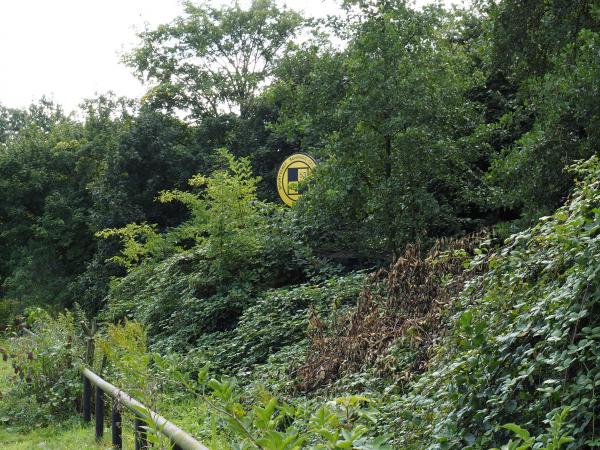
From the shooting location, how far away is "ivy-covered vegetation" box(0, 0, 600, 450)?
4.05 meters

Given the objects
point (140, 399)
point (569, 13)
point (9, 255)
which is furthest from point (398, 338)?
point (9, 255)

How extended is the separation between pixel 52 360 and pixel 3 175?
21044 mm

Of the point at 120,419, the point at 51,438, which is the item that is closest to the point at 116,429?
the point at 120,419

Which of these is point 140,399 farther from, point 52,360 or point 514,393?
point 52,360

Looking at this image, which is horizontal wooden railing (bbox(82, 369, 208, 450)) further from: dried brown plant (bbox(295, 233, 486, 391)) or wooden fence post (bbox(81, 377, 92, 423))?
dried brown plant (bbox(295, 233, 486, 391))

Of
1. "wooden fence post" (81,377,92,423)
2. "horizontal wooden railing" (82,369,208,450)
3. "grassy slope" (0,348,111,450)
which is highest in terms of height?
"horizontal wooden railing" (82,369,208,450)

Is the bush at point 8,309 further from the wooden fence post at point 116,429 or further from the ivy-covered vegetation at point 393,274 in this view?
the wooden fence post at point 116,429

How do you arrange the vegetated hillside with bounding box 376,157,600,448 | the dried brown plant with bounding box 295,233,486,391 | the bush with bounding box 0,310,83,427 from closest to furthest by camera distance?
the vegetated hillside with bounding box 376,157,600,448, the dried brown plant with bounding box 295,233,486,391, the bush with bounding box 0,310,83,427

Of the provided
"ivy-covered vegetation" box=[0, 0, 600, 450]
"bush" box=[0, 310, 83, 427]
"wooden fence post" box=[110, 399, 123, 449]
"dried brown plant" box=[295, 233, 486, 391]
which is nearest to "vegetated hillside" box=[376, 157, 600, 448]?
"ivy-covered vegetation" box=[0, 0, 600, 450]

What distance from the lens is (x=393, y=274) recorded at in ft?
25.5

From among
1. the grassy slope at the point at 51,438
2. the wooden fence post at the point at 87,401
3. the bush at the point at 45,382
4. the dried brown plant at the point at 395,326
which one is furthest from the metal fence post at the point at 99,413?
the bush at the point at 45,382

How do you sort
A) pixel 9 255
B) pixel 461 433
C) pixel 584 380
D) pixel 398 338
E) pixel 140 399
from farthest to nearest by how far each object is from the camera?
1. pixel 9 255
2. pixel 398 338
3. pixel 140 399
4. pixel 461 433
5. pixel 584 380

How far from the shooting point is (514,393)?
162 inches

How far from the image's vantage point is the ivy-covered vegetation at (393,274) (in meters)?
4.05
